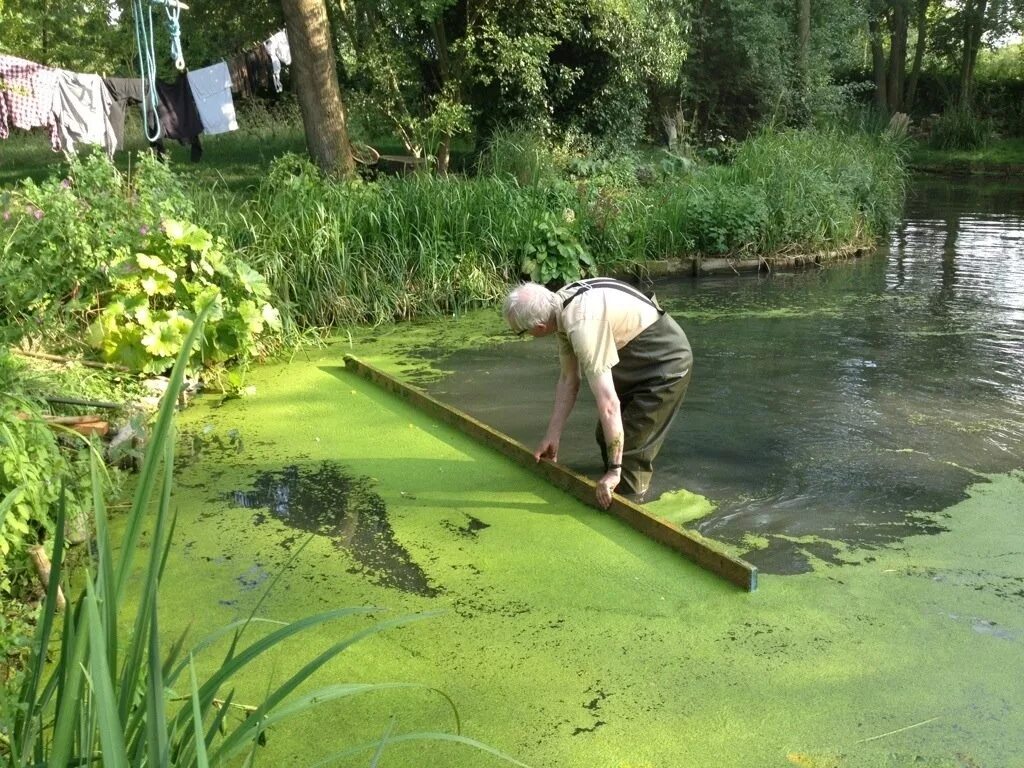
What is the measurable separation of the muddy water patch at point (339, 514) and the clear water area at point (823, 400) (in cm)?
108

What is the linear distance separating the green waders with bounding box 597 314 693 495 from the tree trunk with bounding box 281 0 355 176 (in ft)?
19.9

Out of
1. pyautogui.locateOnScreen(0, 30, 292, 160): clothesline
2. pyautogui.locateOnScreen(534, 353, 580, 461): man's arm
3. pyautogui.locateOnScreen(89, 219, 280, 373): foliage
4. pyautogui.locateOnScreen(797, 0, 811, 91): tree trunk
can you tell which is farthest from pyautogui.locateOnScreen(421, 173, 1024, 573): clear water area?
pyautogui.locateOnScreen(797, 0, 811, 91): tree trunk

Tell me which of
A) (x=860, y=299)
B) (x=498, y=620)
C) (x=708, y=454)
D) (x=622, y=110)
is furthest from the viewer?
(x=622, y=110)

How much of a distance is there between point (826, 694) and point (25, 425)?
2631 mm

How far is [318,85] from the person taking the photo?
31.0 feet

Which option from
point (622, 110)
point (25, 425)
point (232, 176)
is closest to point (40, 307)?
point (25, 425)

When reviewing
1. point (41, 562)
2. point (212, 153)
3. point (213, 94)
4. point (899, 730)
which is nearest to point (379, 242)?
point (213, 94)

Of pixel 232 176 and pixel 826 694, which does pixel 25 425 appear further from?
pixel 232 176

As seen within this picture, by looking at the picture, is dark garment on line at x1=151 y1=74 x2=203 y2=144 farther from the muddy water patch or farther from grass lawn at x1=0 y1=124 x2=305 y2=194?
the muddy water patch

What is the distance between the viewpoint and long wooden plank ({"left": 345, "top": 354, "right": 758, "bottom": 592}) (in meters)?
3.23

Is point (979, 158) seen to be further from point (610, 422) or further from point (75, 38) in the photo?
point (75, 38)

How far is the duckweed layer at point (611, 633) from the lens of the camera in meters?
2.40

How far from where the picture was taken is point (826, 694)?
2.58 meters

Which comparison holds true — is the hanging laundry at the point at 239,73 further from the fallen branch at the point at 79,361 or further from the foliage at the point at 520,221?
the fallen branch at the point at 79,361
